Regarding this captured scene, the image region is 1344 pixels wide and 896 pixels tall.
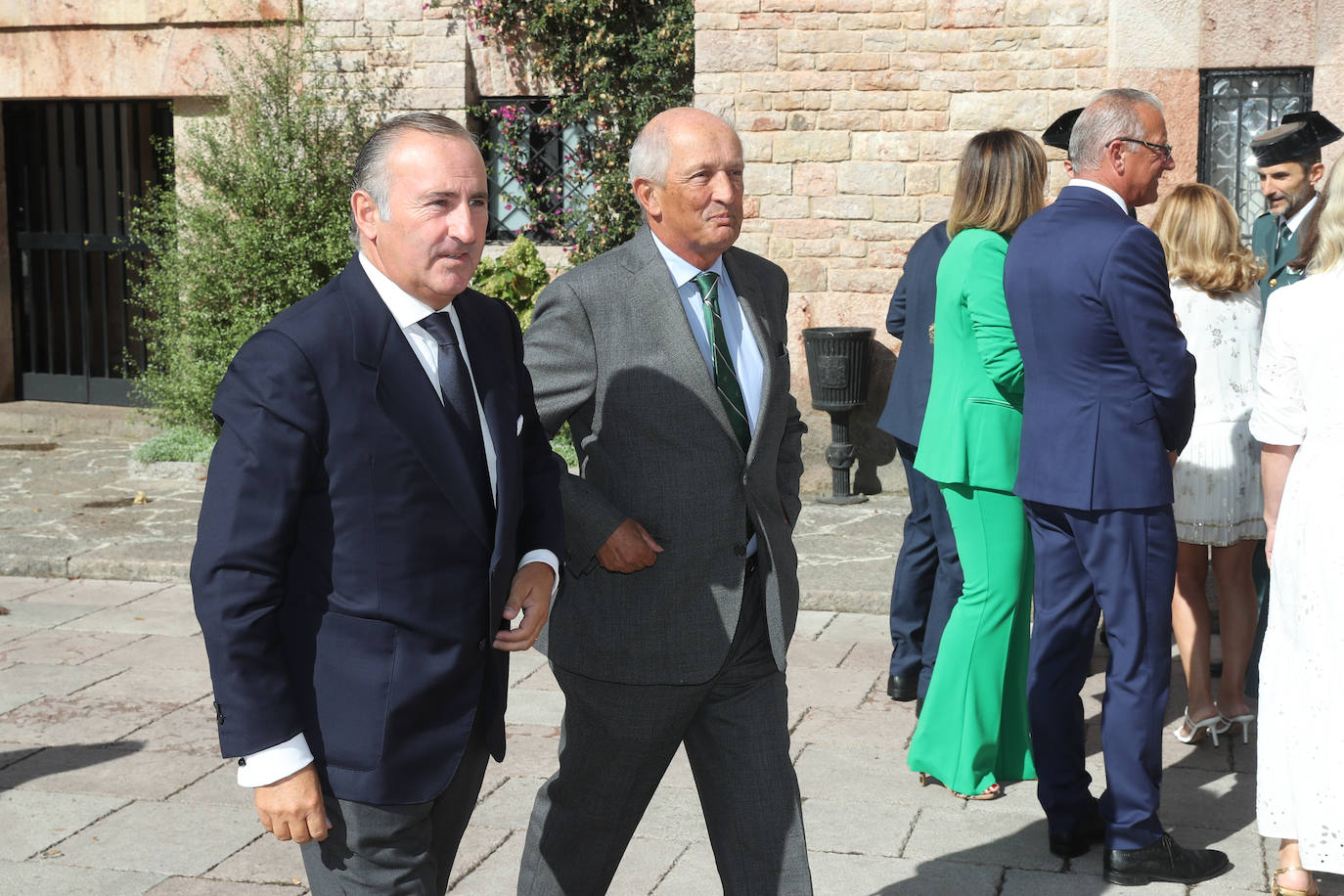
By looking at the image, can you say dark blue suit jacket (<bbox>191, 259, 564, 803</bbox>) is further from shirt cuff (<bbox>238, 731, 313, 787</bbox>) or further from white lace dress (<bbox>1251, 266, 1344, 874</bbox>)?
white lace dress (<bbox>1251, 266, 1344, 874</bbox>)

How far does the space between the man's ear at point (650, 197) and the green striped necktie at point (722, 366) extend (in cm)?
17

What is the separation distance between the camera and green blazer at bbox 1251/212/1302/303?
21.3 ft

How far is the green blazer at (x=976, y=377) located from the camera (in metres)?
4.57

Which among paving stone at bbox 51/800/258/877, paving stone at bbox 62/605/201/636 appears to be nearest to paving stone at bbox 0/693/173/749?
paving stone at bbox 51/800/258/877

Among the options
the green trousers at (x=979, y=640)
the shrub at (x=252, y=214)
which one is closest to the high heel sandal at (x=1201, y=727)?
the green trousers at (x=979, y=640)

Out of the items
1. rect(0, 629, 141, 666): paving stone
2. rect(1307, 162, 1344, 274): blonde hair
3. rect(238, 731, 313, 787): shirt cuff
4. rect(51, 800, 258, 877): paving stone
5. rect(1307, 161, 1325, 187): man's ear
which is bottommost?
rect(51, 800, 258, 877): paving stone

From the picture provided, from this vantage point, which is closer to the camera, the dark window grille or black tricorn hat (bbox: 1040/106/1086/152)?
black tricorn hat (bbox: 1040/106/1086/152)

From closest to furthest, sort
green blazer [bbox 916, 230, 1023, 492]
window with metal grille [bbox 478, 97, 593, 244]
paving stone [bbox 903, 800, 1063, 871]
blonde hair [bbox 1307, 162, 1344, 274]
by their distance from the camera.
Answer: blonde hair [bbox 1307, 162, 1344, 274] < paving stone [bbox 903, 800, 1063, 871] < green blazer [bbox 916, 230, 1023, 492] < window with metal grille [bbox 478, 97, 593, 244]

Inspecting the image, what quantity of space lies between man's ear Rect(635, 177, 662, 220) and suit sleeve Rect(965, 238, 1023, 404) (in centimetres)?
158

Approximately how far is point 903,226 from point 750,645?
727 centimetres

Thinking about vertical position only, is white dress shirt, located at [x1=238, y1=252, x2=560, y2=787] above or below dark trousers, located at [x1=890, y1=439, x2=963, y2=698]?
above

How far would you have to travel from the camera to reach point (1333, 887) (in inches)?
163

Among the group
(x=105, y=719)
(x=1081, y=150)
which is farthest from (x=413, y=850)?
(x=105, y=719)

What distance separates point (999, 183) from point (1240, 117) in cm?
578
